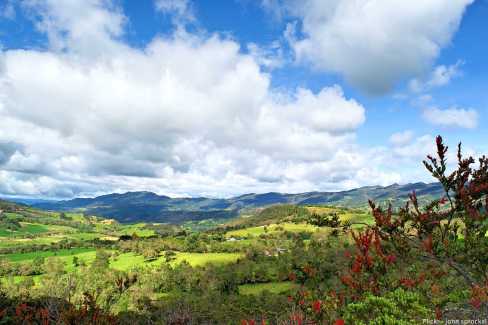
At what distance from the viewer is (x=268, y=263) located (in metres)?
140

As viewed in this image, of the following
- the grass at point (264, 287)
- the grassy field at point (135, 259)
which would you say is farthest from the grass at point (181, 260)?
the grass at point (264, 287)

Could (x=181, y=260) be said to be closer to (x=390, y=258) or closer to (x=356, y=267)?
(x=356, y=267)

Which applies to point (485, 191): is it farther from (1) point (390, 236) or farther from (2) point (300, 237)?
(2) point (300, 237)

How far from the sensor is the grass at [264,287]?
109 meters

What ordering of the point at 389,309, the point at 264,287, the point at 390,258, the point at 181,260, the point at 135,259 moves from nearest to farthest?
the point at 390,258 → the point at 389,309 → the point at 264,287 → the point at 181,260 → the point at 135,259

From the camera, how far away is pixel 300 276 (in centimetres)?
1421

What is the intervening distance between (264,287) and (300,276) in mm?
108697

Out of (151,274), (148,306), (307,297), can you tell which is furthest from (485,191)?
(151,274)

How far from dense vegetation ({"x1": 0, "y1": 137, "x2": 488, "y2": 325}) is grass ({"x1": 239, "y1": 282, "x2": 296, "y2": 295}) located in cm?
51

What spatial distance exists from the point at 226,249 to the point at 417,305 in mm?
169268

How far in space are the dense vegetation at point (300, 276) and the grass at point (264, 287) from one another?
51cm

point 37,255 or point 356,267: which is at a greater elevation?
point 356,267

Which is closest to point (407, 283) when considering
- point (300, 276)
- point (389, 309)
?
point (389, 309)

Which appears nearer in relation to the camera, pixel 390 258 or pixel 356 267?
pixel 390 258
